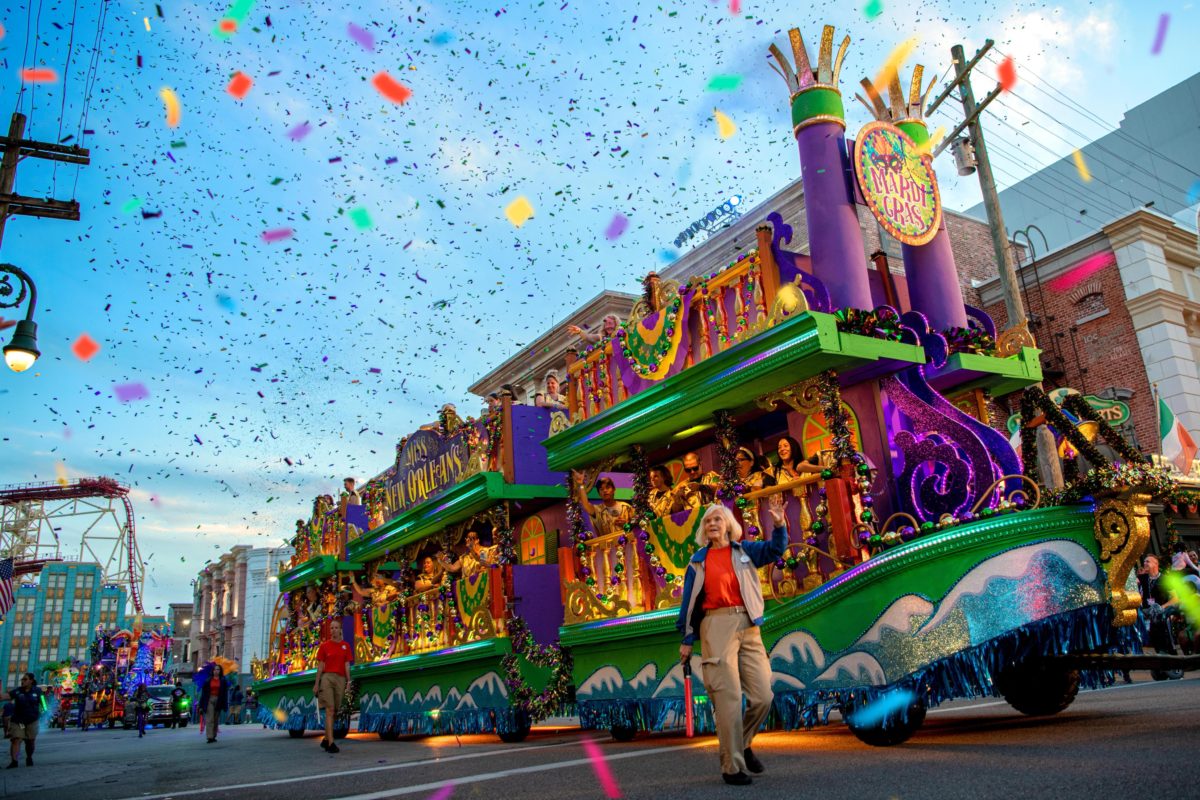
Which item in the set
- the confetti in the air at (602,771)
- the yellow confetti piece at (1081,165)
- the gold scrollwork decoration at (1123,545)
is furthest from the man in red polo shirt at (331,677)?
the yellow confetti piece at (1081,165)

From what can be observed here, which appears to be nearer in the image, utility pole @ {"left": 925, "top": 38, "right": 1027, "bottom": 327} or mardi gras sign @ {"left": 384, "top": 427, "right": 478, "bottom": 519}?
mardi gras sign @ {"left": 384, "top": 427, "right": 478, "bottom": 519}

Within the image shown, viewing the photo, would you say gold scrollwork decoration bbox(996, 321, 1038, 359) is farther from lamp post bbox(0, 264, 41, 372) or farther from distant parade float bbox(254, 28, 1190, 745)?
lamp post bbox(0, 264, 41, 372)

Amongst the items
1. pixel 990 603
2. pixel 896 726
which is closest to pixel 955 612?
pixel 990 603

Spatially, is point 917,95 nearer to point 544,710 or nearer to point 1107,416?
point 1107,416

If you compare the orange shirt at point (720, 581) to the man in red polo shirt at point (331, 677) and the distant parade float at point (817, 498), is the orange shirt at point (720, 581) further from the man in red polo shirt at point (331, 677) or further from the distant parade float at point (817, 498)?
the man in red polo shirt at point (331, 677)

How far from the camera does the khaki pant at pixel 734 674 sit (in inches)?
209

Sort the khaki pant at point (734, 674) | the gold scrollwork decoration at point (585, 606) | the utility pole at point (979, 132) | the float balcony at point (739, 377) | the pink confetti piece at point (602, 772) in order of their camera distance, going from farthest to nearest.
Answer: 1. the utility pole at point (979, 132)
2. the gold scrollwork decoration at point (585, 606)
3. the float balcony at point (739, 377)
4. the khaki pant at point (734, 674)
5. the pink confetti piece at point (602, 772)

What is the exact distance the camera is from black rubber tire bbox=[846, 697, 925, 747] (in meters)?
6.16

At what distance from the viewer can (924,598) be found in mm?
6133

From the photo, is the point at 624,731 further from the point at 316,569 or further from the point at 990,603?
the point at 316,569

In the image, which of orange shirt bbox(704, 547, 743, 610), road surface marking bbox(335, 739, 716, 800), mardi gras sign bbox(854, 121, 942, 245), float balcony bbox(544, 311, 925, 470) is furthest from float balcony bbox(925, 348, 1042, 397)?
road surface marking bbox(335, 739, 716, 800)

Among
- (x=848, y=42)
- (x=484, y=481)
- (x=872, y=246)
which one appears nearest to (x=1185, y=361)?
(x=872, y=246)

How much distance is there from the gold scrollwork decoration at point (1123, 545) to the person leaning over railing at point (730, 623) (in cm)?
218

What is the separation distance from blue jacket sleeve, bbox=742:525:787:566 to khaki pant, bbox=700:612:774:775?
45 centimetres
